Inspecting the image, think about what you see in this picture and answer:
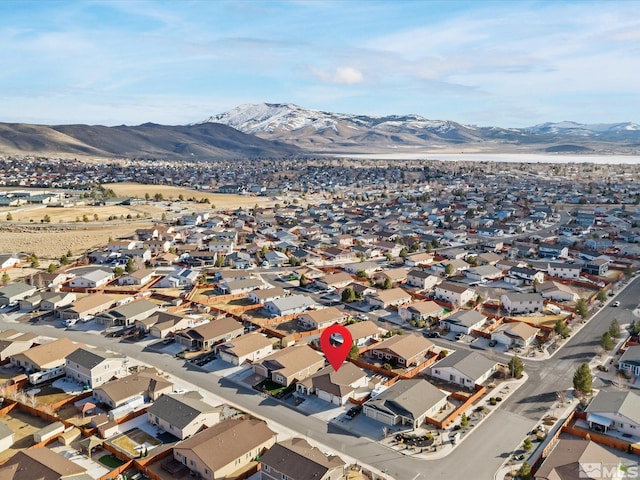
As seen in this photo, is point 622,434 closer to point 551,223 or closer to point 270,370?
point 270,370

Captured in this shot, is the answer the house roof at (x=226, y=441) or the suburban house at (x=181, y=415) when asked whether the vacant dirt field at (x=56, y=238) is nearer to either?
the suburban house at (x=181, y=415)

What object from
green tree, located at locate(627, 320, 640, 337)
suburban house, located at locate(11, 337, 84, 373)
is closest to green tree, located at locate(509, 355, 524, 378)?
Answer: green tree, located at locate(627, 320, 640, 337)

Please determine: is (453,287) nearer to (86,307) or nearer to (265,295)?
A: (265,295)

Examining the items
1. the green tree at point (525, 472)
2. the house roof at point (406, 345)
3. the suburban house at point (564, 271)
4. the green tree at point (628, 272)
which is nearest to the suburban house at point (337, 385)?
the house roof at point (406, 345)

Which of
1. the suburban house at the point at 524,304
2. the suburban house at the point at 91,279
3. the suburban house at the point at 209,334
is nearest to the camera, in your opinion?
the suburban house at the point at 209,334

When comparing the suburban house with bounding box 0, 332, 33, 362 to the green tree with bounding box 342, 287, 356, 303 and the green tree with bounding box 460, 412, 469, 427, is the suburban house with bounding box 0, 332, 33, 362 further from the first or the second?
the green tree with bounding box 460, 412, 469, 427

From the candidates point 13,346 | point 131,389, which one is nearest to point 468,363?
point 131,389
